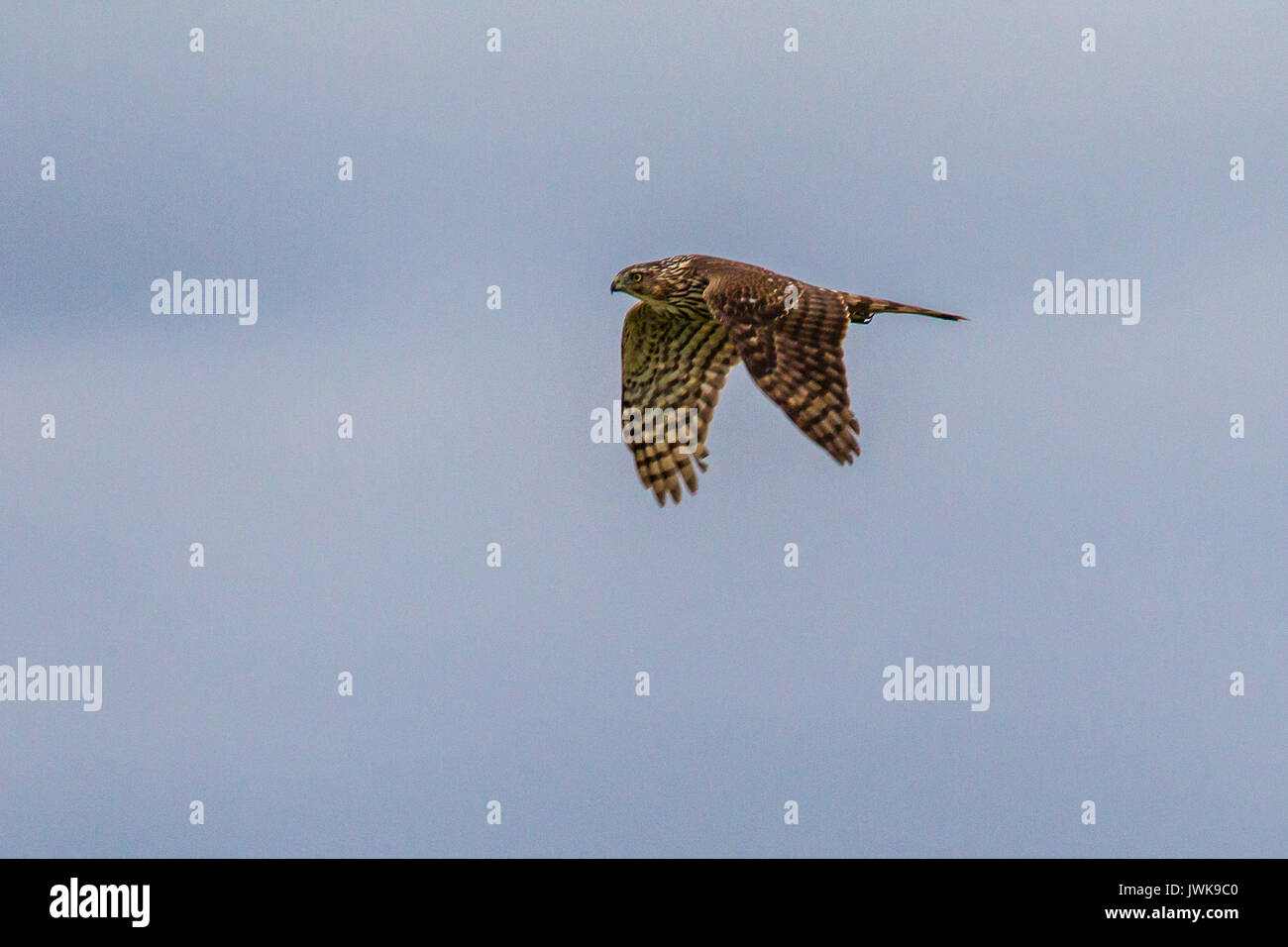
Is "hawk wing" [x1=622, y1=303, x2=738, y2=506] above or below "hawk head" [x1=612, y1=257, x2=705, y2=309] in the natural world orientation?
below

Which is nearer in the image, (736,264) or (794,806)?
(736,264)

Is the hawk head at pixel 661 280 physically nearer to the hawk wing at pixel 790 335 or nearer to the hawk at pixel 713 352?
the hawk at pixel 713 352

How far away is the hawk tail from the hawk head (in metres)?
1.60

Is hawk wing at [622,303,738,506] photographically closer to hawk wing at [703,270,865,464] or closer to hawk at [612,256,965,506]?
hawk at [612,256,965,506]

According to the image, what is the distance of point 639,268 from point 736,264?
1.21 meters

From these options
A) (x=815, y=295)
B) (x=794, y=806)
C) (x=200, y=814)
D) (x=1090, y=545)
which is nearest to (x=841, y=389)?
(x=815, y=295)

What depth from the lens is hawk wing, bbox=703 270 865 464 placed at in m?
16.8

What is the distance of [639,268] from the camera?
63.7 ft

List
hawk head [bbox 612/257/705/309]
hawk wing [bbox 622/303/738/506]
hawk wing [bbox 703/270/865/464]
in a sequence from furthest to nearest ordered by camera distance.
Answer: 1. hawk wing [bbox 622/303/738/506]
2. hawk head [bbox 612/257/705/309]
3. hawk wing [bbox 703/270/865/464]

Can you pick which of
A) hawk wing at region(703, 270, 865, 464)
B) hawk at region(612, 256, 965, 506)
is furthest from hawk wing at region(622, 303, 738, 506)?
hawk wing at region(703, 270, 865, 464)

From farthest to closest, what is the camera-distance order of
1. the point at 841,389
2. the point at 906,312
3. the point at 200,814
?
the point at 200,814 → the point at 906,312 → the point at 841,389
